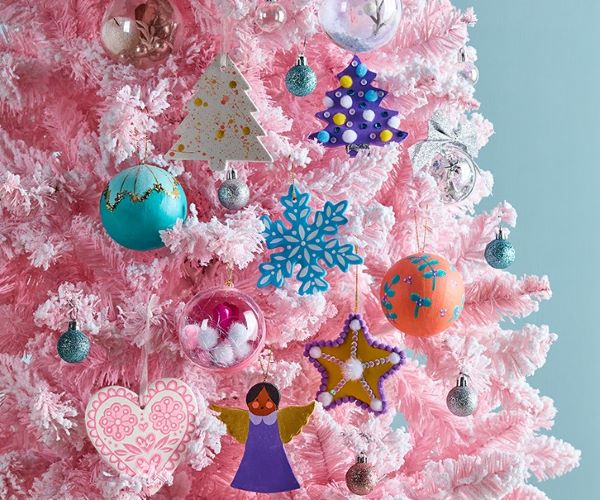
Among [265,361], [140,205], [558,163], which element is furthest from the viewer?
[558,163]

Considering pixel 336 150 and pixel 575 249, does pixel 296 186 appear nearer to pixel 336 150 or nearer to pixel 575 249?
pixel 336 150

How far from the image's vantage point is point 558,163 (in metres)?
1.55

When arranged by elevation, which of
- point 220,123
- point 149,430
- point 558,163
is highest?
point 558,163

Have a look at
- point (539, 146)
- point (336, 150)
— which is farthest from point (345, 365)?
point (539, 146)

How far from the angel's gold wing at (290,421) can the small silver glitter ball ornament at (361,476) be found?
0.21 feet

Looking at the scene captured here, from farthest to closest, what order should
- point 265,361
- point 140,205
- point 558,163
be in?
point 558,163 < point 265,361 < point 140,205

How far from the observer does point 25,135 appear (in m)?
0.99

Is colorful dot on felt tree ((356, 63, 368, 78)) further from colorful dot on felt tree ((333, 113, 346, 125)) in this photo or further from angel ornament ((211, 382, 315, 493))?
angel ornament ((211, 382, 315, 493))

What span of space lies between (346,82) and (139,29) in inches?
8.1

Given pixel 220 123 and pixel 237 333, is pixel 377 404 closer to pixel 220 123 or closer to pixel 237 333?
pixel 237 333

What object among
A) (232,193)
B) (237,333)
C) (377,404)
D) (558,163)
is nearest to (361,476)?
(377,404)

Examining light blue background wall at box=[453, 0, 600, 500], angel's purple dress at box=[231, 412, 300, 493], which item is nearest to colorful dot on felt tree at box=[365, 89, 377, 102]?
angel's purple dress at box=[231, 412, 300, 493]

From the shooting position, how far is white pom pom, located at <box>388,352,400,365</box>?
87 centimetres

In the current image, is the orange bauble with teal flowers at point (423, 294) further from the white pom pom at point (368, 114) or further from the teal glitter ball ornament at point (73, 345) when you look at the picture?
the teal glitter ball ornament at point (73, 345)
